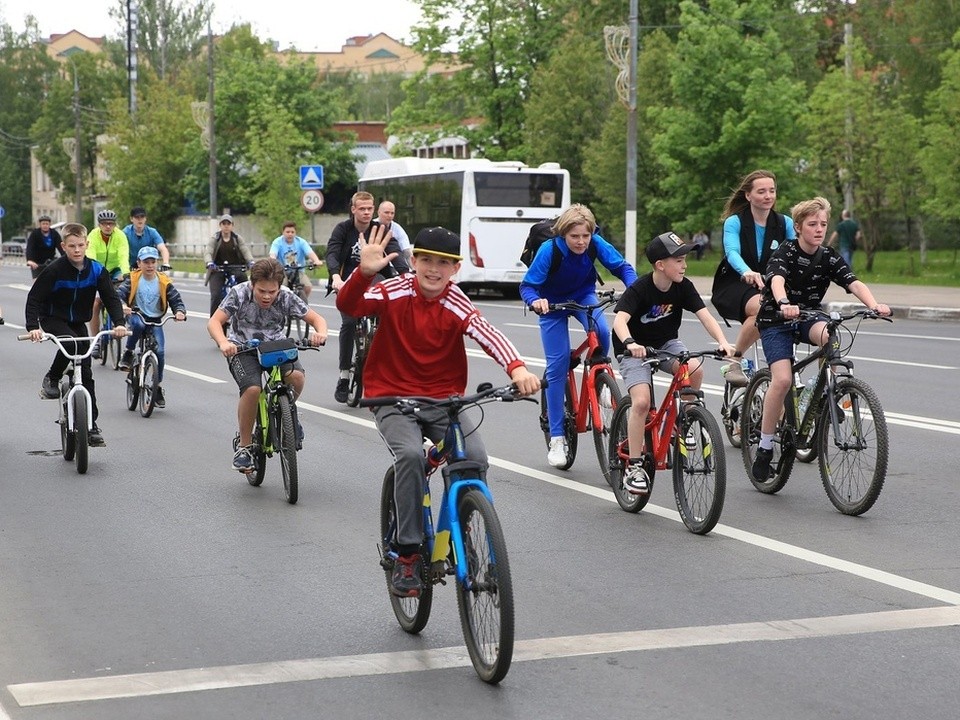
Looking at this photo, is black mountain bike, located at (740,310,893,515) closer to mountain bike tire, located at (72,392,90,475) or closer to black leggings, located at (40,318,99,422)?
mountain bike tire, located at (72,392,90,475)

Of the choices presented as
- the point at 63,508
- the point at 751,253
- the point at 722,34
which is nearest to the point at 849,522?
the point at 751,253

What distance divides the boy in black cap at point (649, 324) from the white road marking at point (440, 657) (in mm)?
2185

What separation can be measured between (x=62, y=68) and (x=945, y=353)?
115011 millimetres

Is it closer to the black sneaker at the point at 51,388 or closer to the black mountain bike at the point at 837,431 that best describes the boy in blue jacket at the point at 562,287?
the black mountain bike at the point at 837,431

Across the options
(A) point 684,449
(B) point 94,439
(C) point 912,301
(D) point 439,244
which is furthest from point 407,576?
(C) point 912,301

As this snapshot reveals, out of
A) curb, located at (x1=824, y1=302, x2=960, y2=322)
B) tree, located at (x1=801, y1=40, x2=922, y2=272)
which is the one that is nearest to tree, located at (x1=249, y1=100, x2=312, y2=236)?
tree, located at (x1=801, y1=40, x2=922, y2=272)

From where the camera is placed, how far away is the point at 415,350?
603 centimetres

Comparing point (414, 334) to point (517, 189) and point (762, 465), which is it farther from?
point (517, 189)

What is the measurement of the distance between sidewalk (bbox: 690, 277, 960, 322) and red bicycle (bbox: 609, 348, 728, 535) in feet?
47.3

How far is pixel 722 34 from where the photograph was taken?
3991cm

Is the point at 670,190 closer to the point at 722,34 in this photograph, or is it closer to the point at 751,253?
the point at 722,34

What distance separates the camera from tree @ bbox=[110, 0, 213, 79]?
347ft

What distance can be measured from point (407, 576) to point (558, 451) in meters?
4.15

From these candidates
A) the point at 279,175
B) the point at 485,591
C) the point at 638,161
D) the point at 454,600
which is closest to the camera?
the point at 485,591
